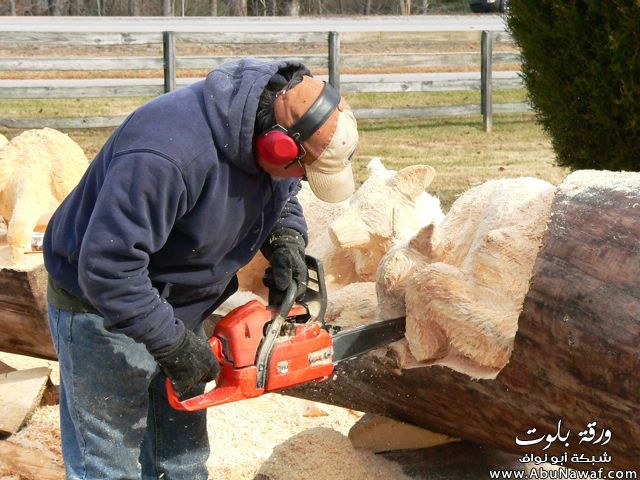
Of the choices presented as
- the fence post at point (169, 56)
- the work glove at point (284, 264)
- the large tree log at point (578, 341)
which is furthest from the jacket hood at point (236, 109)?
the fence post at point (169, 56)

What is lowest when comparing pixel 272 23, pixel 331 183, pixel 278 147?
pixel 331 183

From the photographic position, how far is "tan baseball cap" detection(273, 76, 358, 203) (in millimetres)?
2250

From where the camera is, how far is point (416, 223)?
3.59 metres

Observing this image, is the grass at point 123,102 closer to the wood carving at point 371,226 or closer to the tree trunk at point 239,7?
the wood carving at point 371,226

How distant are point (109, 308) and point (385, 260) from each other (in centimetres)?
105

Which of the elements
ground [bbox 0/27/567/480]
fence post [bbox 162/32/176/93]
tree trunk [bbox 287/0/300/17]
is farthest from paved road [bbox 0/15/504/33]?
fence post [bbox 162/32/176/93]

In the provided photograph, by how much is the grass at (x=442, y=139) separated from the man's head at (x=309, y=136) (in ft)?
16.0

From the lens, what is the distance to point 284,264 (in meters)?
2.66

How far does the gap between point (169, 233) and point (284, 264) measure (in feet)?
1.52

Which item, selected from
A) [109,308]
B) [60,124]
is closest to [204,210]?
[109,308]

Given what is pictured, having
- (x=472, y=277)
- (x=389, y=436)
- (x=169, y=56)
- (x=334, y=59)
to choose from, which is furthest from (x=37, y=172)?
(x=334, y=59)

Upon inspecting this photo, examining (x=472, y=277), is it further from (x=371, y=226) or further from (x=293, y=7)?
(x=293, y=7)

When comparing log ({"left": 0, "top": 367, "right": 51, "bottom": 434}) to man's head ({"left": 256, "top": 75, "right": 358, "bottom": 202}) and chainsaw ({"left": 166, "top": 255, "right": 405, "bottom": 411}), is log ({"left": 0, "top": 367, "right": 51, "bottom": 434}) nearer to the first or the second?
chainsaw ({"left": 166, "top": 255, "right": 405, "bottom": 411})

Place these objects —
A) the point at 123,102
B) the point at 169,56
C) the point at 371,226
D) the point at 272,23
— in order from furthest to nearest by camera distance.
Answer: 1. the point at 272,23
2. the point at 123,102
3. the point at 169,56
4. the point at 371,226
